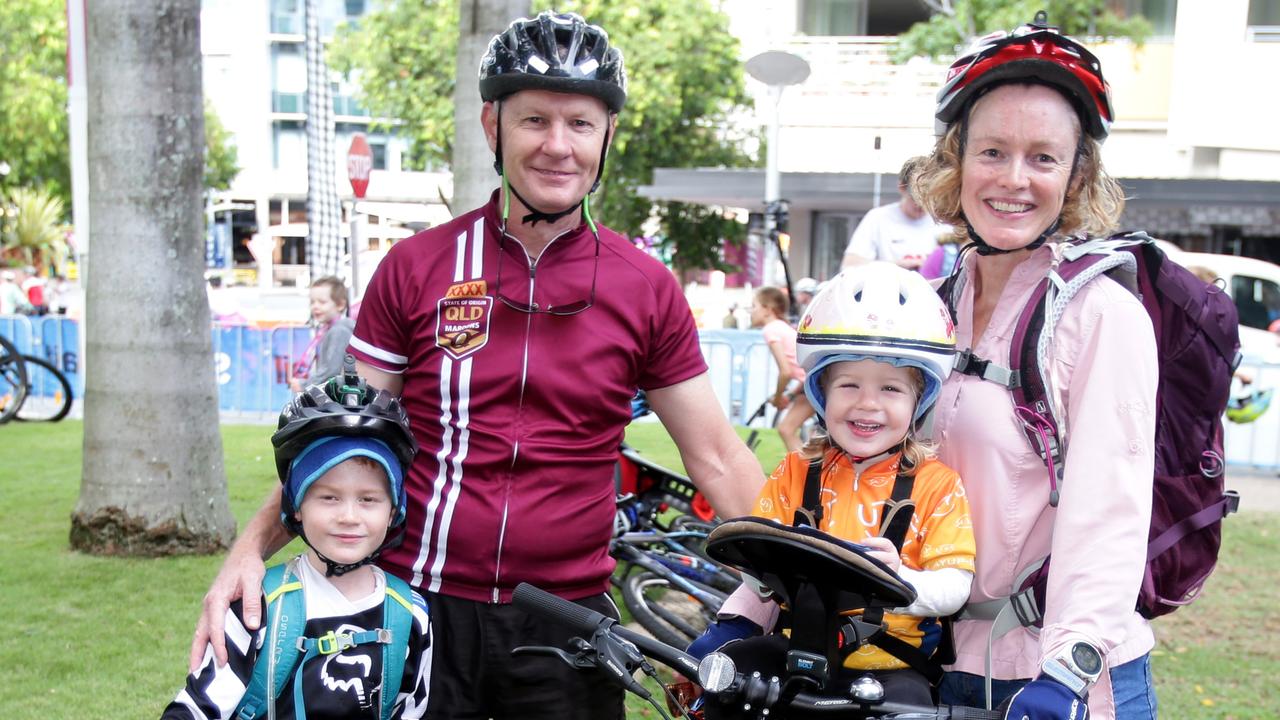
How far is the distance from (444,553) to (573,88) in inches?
44.2

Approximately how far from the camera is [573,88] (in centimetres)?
276

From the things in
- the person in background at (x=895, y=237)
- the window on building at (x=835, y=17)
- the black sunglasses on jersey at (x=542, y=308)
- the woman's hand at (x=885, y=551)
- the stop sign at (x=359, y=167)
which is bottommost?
the woman's hand at (x=885, y=551)

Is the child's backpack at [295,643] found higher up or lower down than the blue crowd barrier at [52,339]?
higher up

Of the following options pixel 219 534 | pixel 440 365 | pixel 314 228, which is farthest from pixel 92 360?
pixel 314 228

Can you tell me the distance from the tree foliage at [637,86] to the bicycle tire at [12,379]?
14.0m

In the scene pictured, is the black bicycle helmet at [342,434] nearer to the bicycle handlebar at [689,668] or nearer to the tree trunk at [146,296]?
the bicycle handlebar at [689,668]

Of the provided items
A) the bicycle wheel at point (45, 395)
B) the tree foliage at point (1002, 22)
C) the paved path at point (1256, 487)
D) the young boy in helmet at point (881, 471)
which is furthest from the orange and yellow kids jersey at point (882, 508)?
the tree foliage at point (1002, 22)

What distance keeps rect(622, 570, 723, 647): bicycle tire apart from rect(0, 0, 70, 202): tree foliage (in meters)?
36.6

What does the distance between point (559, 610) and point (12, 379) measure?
46.5 ft

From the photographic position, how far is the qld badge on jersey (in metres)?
2.81

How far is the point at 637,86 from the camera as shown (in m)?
27.4

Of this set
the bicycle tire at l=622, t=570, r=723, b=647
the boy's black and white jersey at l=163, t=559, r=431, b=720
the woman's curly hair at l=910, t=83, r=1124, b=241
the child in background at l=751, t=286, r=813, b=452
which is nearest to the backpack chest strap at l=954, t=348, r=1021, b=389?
the woman's curly hair at l=910, t=83, r=1124, b=241

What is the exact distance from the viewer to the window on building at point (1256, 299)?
1548 centimetres

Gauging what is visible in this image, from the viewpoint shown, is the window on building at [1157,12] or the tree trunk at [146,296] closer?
the tree trunk at [146,296]
